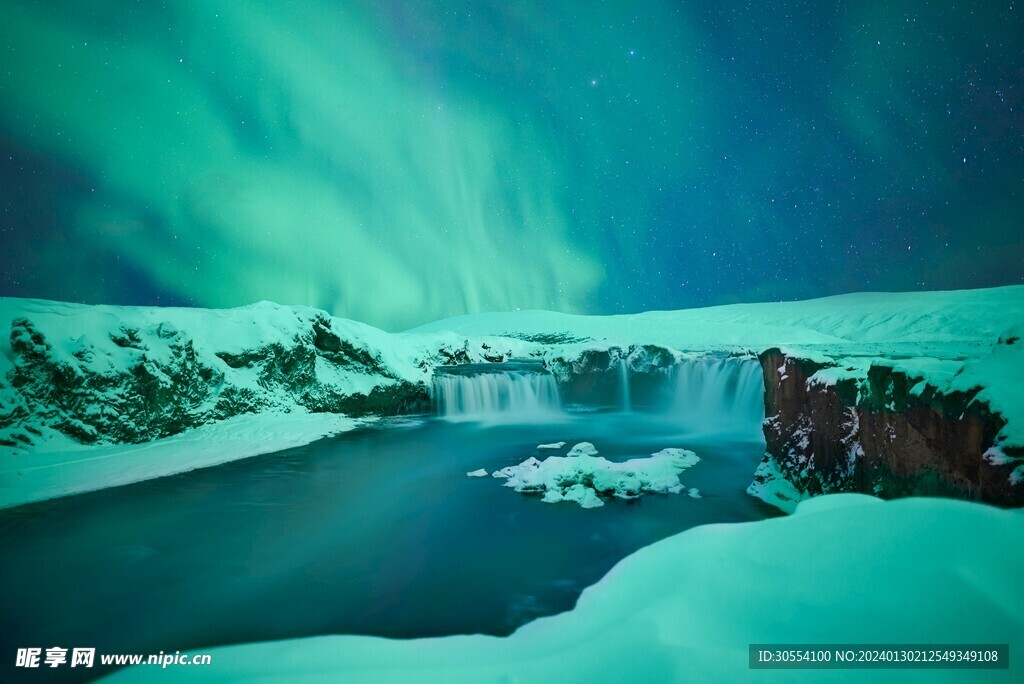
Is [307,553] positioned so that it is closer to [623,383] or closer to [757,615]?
[757,615]

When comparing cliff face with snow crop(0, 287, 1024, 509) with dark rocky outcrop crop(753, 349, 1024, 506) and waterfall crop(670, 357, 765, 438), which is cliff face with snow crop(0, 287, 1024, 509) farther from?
waterfall crop(670, 357, 765, 438)

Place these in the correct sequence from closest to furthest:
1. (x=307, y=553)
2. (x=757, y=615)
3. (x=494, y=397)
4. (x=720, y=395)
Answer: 1. (x=757, y=615)
2. (x=307, y=553)
3. (x=720, y=395)
4. (x=494, y=397)

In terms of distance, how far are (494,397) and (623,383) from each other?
9525mm

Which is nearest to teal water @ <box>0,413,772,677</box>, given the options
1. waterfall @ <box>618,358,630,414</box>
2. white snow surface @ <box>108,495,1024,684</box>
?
white snow surface @ <box>108,495,1024,684</box>

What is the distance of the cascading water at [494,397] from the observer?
91.6 ft

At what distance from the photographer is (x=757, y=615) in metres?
3.22

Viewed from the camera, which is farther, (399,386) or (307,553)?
(399,386)

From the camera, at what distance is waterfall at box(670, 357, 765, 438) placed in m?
22.0

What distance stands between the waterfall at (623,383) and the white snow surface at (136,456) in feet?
63.1

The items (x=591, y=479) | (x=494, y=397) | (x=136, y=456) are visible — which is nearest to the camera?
(x=591, y=479)

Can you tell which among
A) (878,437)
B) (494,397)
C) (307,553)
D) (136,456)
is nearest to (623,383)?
(494,397)

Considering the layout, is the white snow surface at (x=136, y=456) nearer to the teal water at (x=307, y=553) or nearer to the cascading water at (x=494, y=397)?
the teal water at (x=307, y=553)

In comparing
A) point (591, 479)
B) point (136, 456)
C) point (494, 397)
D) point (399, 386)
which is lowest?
point (591, 479)

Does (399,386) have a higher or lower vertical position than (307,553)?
higher
